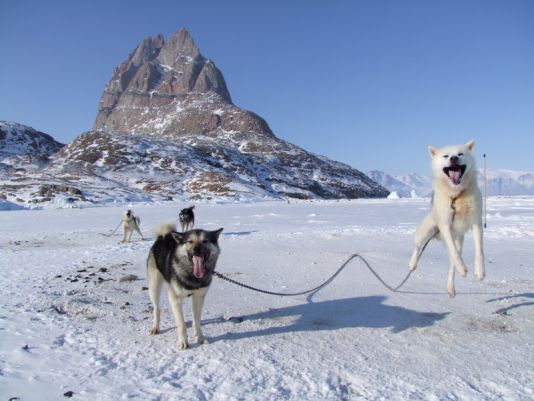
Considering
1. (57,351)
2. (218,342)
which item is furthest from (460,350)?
(57,351)

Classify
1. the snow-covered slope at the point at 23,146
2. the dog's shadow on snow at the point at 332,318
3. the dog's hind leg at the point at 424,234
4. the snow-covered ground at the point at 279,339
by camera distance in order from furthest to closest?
1. the snow-covered slope at the point at 23,146
2. the dog's hind leg at the point at 424,234
3. the dog's shadow on snow at the point at 332,318
4. the snow-covered ground at the point at 279,339

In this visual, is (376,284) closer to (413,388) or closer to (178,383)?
(413,388)

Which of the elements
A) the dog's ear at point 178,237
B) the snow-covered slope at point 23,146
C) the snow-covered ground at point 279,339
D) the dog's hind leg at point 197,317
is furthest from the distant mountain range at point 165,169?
the dog's hind leg at point 197,317

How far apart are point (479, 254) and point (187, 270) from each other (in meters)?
3.83

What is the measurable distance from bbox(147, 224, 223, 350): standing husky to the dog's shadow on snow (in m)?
0.60

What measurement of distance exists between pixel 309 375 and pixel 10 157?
133376 millimetres

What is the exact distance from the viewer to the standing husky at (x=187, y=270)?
514 centimetres

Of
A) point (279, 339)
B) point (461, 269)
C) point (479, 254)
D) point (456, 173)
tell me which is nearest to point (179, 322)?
point (279, 339)

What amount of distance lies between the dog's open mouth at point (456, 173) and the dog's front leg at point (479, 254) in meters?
0.69

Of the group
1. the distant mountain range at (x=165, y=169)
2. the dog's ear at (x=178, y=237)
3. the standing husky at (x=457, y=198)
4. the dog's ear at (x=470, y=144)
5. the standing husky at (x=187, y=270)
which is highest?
the distant mountain range at (x=165, y=169)

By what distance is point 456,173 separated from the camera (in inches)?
204

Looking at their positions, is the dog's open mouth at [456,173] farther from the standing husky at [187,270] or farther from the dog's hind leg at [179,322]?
the dog's hind leg at [179,322]

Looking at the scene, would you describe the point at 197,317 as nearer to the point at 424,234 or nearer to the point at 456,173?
the point at 424,234

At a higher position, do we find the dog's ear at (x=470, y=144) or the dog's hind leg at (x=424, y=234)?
the dog's ear at (x=470, y=144)
